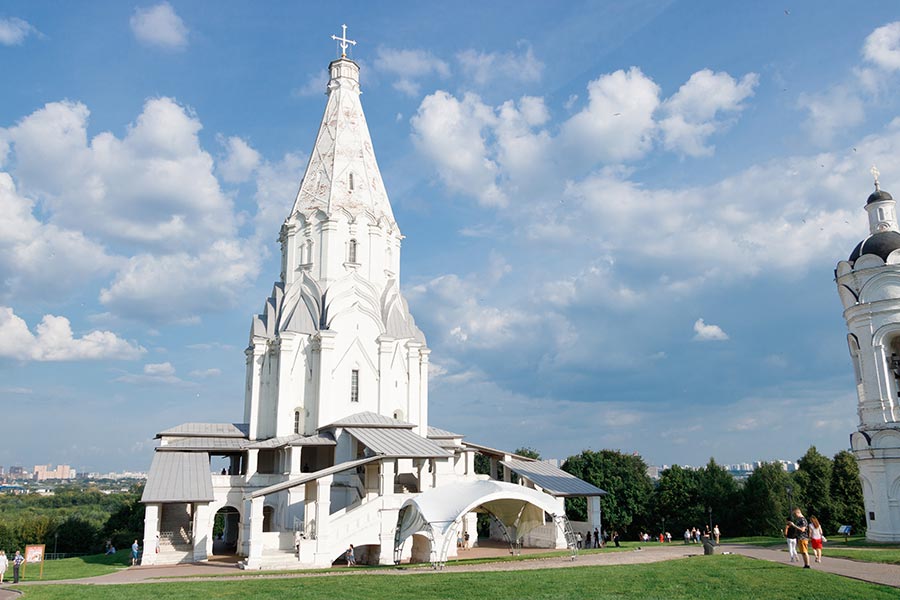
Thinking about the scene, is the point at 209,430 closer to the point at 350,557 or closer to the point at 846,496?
the point at 350,557

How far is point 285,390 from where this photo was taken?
3288cm

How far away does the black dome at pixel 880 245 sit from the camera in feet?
87.8

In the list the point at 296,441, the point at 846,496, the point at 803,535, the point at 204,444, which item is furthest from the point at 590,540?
the point at 846,496

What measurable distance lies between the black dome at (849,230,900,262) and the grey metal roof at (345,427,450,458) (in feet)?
63.7

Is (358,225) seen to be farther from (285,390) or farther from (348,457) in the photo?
(348,457)

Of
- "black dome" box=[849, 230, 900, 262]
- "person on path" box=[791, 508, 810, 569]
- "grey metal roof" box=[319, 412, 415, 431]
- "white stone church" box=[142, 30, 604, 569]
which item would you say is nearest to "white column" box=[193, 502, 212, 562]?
"white stone church" box=[142, 30, 604, 569]

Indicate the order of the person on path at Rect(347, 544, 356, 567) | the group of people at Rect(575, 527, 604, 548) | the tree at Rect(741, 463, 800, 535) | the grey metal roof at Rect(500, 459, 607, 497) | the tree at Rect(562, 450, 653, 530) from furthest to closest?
1. the tree at Rect(562, 450, 653, 530)
2. the tree at Rect(741, 463, 800, 535)
3. the grey metal roof at Rect(500, 459, 607, 497)
4. the group of people at Rect(575, 527, 604, 548)
5. the person on path at Rect(347, 544, 356, 567)

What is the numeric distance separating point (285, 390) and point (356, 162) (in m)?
13.7

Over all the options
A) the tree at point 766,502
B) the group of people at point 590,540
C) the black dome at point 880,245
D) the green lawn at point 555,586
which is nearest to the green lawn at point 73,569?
the green lawn at point 555,586

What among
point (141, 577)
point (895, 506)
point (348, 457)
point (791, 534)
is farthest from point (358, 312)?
point (895, 506)

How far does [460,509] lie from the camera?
22.2 metres

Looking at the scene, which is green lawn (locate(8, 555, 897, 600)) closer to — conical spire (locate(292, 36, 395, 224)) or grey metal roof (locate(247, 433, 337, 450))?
grey metal roof (locate(247, 433, 337, 450))

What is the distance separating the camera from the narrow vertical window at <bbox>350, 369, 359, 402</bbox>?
3359 centimetres

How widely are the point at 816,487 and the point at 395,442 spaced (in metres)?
33.0
